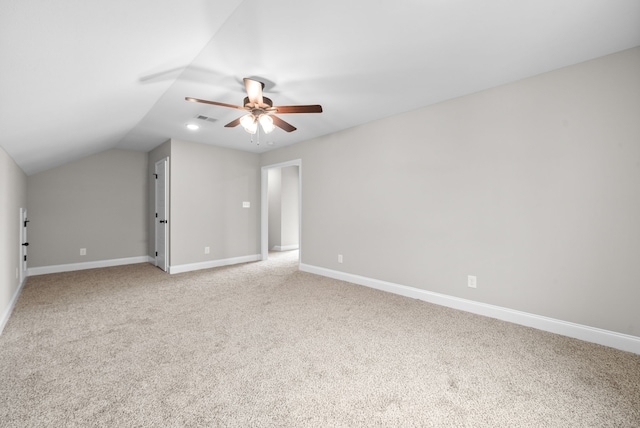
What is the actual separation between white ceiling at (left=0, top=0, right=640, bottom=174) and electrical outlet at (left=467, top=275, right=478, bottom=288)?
2.08 meters

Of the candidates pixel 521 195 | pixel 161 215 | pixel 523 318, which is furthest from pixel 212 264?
pixel 521 195

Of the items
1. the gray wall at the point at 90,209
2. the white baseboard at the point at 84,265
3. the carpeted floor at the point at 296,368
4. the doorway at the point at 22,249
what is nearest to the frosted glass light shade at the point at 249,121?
the carpeted floor at the point at 296,368

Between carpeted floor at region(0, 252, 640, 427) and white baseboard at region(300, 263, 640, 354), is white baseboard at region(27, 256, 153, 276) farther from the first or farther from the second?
white baseboard at region(300, 263, 640, 354)

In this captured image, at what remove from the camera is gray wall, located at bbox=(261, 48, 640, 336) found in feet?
7.50

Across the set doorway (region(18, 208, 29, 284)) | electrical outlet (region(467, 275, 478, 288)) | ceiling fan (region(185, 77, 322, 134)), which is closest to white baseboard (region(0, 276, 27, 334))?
doorway (region(18, 208, 29, 284))

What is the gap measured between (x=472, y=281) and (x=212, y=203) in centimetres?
458

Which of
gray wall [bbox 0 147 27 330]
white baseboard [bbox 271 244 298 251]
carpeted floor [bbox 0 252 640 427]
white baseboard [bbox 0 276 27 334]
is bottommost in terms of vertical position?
carpeted floor [bbox 0 252 640 427]

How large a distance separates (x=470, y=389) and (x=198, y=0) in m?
2.88

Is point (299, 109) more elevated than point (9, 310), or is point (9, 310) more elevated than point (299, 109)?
point (299, 109)

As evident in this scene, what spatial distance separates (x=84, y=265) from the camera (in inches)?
203

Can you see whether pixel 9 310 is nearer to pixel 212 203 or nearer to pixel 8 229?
pixel 8 229

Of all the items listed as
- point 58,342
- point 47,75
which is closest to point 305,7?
point 47,75

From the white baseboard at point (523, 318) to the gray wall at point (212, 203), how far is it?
9.70 feet

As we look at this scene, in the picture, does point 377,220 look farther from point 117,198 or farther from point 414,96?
point 117,198
